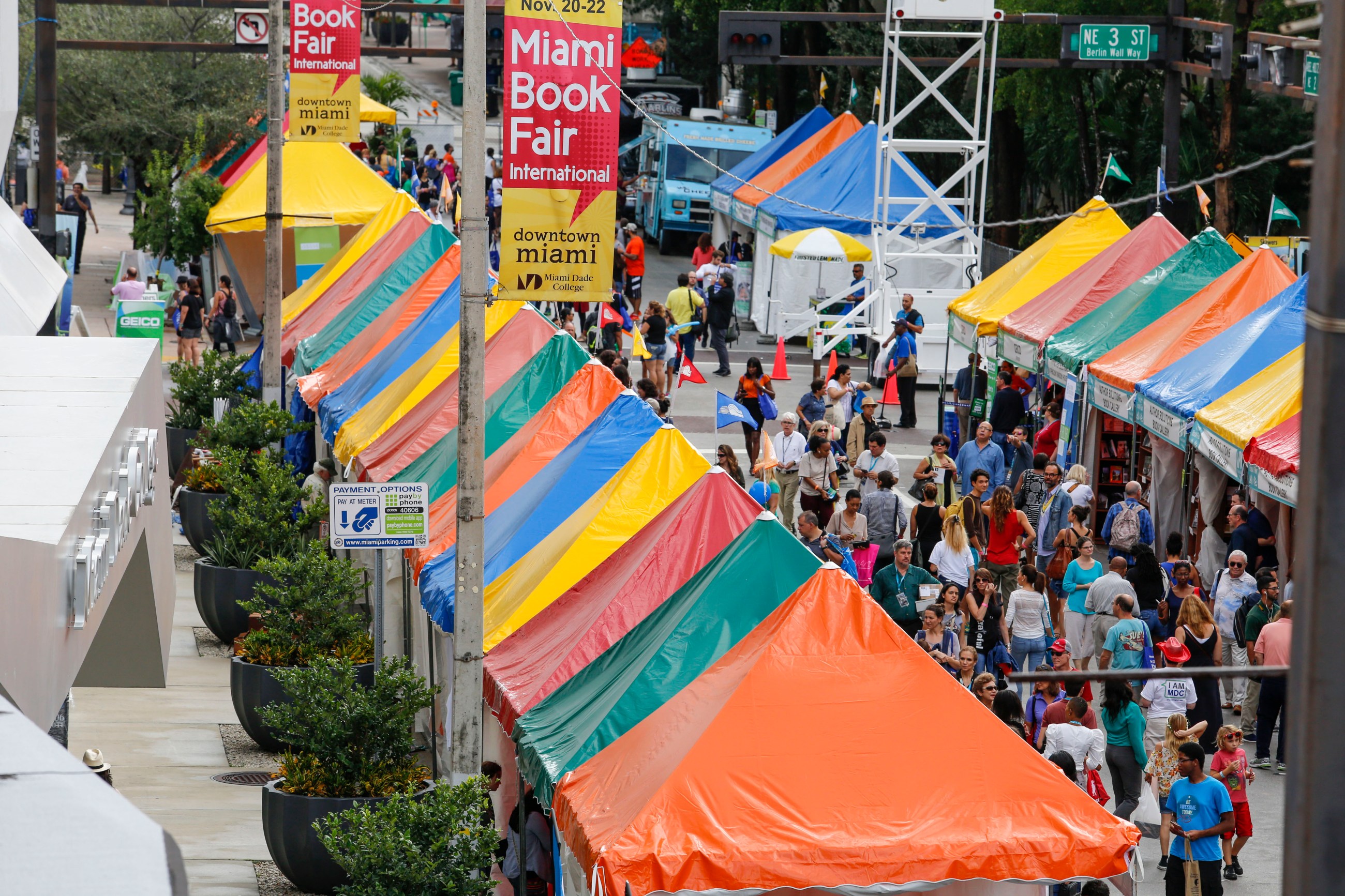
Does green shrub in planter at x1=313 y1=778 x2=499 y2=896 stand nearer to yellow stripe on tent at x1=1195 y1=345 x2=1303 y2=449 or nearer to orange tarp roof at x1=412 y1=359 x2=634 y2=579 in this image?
orange tarp roof at x1=412 y1=359 x2=634 y2=579

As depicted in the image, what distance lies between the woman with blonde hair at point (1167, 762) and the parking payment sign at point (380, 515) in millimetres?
5321

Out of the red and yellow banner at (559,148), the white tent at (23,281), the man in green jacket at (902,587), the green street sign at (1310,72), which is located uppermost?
the green street sign at (1310,72)

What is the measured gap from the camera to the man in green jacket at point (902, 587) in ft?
47.3

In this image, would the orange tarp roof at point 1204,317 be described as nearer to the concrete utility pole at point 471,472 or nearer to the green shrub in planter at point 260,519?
the green shrub in planter at point 260,519

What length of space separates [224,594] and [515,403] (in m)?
4.73

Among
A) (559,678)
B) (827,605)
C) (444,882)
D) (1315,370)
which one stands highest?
(1315,370)

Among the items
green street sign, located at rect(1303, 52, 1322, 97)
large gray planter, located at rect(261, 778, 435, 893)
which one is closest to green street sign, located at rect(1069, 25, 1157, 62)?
green street sign, located at rect(1303, 52, 1322, 97)

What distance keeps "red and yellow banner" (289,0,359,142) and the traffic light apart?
9.02 m

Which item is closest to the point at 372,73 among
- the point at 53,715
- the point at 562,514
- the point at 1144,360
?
the point at 1144,360

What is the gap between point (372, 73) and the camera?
74.7 metres

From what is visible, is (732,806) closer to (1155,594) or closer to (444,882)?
(444,882)

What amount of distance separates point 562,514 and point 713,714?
3948 mm

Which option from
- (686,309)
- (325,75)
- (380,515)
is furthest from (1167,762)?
(686,309)

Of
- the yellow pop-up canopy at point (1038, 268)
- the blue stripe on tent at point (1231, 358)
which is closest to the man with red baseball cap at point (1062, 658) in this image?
the blue stripe on tent at point (1231, 358)
